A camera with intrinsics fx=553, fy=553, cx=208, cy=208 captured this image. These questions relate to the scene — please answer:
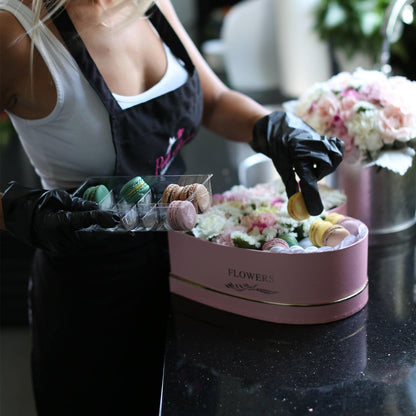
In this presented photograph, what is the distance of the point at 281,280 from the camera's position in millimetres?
923

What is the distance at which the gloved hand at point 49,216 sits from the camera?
0.87 m

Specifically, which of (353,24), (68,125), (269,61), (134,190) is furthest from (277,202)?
(269,61)

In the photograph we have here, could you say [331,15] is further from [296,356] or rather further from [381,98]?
[296,356]

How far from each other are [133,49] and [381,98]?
0.53m

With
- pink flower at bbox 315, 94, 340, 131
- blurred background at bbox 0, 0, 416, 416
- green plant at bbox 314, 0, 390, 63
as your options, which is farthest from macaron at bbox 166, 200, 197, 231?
green plant at bbox 314, 0, 390, 63

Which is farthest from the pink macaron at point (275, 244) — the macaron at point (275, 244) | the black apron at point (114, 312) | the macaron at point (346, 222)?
the black apron at point (114, 312)

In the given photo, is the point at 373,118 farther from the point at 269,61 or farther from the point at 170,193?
the point at 269,61

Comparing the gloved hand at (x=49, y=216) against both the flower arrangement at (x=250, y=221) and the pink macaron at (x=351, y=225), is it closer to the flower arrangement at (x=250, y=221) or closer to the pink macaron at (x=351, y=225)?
the flower arrangement at (x=250, y=221)

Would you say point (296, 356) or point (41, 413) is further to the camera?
point (41, 413)

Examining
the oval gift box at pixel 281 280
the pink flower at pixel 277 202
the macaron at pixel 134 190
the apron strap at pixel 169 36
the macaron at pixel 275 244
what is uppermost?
the apron strap at pixel 169 36

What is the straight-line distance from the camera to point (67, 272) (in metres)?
1.16

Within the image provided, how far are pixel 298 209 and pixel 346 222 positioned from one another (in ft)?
0.29

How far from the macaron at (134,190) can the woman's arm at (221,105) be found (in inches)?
17.3

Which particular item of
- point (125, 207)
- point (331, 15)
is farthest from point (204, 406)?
point (331, 15)
